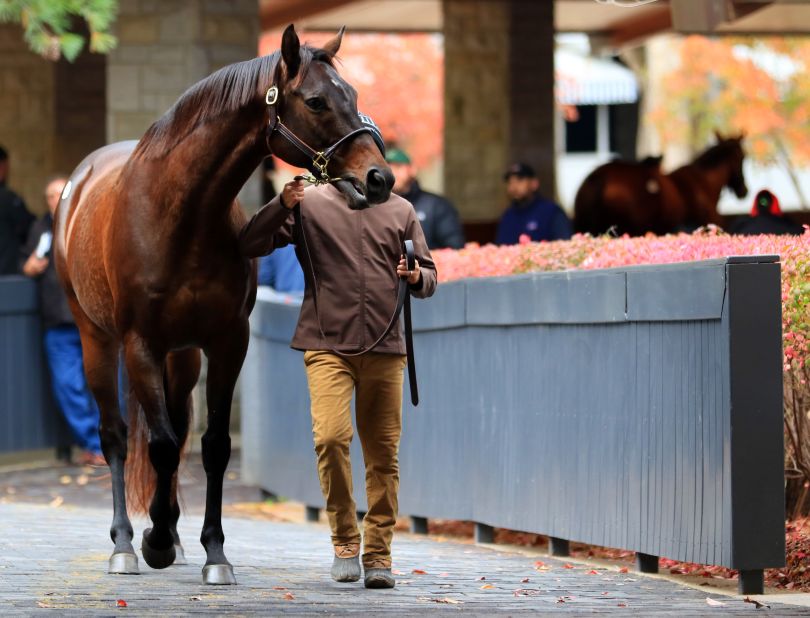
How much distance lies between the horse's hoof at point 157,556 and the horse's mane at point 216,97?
176 cm

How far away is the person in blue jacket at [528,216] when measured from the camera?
47.7 feet

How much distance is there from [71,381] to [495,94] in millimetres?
10398

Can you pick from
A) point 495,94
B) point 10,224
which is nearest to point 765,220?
point 10,224

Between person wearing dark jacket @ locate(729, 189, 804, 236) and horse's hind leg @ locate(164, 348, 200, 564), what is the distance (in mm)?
5571

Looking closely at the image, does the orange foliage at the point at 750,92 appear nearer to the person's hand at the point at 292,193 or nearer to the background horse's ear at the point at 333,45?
the background horse's ear at the point at 333,45

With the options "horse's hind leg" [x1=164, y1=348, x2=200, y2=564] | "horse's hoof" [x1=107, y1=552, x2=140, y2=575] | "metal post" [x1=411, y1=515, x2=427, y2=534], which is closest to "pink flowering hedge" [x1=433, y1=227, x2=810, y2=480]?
"metal post" [x1=411, y1=515, x2=427, y2=534]

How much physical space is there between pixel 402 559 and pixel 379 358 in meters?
1.55

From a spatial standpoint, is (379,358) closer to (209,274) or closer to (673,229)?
(209,274)

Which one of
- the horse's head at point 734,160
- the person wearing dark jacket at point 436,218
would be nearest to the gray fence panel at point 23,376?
the person wearing dark jacket at point 436,218

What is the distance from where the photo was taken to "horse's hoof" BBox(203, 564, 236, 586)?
7.21 m

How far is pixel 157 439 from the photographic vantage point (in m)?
7.45

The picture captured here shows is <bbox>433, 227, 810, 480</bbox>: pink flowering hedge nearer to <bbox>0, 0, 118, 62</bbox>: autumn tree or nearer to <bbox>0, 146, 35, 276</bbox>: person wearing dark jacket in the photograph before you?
<bbox>0, 0, 118, 62</bbox>: autumn tree

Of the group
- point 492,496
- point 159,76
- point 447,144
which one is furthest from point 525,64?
point 492,496

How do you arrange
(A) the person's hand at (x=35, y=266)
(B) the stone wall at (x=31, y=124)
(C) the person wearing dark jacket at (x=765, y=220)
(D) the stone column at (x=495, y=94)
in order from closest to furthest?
(C) the person wearing dark jacket at (x=765, y=220)
(A) the person's hand at (x=35, y=266)
(B) the stone wall at (x=31, y=124)
(D) the stone column at (x=495, y=94)
